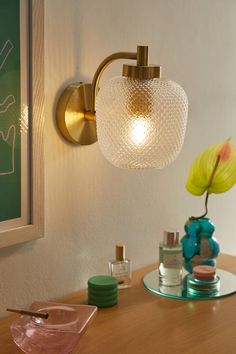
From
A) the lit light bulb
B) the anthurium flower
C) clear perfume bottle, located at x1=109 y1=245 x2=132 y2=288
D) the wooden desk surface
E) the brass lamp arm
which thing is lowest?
the wooden desk surface

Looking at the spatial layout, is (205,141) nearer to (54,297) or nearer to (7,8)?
(54,297)

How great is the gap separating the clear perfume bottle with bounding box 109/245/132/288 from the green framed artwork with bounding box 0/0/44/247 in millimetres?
209

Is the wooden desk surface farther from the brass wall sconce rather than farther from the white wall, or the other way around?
the brass wall sconce

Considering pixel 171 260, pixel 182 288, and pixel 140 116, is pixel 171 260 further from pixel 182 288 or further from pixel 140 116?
pixel 140 116

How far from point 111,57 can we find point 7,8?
0.71 ft

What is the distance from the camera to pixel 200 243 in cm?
146

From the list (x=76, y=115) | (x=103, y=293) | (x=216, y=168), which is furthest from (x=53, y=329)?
(x=216, y=168)

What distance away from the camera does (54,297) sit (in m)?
1.34

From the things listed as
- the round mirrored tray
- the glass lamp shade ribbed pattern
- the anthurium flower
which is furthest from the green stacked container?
the anthurium flower

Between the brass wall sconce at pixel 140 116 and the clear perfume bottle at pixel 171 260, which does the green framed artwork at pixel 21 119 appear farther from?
the clear perfume bottle at pixel 171 260

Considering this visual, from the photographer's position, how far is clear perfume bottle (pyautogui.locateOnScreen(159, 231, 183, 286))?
4.50 feet

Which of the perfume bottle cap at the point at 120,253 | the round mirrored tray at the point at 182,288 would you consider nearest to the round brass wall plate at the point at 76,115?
the perfume bottle cap at the point at 120,253

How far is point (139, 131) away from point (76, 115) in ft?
0.60

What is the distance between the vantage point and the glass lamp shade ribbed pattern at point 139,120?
1163mm
